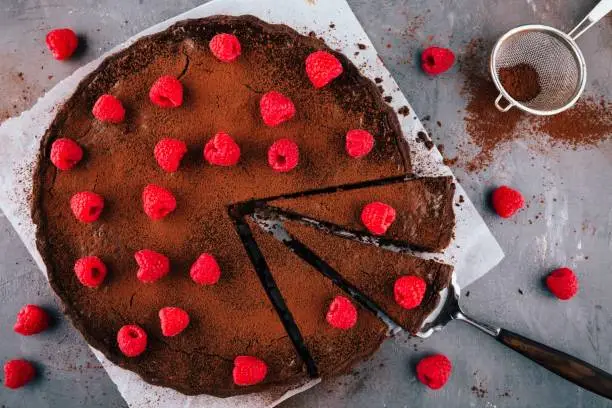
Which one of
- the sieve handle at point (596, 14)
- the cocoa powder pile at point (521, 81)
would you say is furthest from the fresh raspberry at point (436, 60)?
the sieve handle at point (596, 14)

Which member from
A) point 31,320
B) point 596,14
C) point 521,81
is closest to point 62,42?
point 31,320

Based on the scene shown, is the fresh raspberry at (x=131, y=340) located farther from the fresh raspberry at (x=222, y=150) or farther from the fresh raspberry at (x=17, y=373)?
the fresh raspberry at (x=222, y=150)

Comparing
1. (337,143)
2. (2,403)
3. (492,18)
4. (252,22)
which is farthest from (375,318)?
(2,403)

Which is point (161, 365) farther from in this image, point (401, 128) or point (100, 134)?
point (401, 128)

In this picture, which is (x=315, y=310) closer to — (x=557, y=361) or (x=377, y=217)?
(x=377, y=217)

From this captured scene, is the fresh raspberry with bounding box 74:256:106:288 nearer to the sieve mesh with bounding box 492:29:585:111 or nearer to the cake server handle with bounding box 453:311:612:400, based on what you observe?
the cake server handle with bounding box 453:311:612:400
